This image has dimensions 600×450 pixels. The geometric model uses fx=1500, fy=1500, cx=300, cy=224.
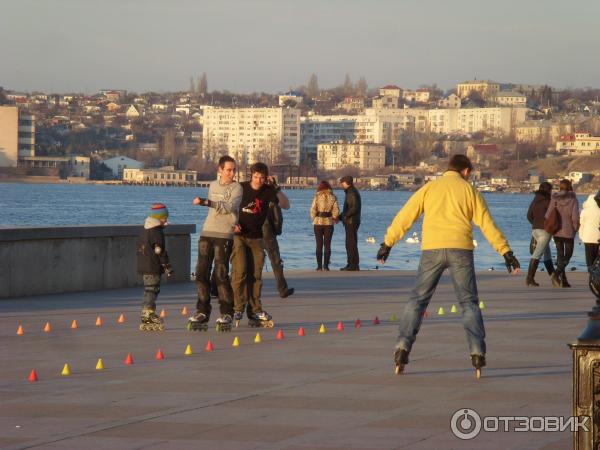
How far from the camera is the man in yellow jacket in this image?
11.3m

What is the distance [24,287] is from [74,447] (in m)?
10.8

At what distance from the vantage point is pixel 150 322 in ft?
48.2

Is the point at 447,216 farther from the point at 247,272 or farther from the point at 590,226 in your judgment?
the point at 590,226

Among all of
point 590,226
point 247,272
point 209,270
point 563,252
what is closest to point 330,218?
point 563,252

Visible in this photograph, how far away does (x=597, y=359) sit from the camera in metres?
6.72

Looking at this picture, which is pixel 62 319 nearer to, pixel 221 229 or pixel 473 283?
pixel 221 229

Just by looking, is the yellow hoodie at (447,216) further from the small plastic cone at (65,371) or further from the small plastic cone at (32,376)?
the small plastic cone at (32,376)

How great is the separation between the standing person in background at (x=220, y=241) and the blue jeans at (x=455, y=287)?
3.59 meters

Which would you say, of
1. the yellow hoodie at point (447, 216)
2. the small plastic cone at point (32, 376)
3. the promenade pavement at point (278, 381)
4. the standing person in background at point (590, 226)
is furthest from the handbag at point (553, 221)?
the small plastic cone at point (32, 376)

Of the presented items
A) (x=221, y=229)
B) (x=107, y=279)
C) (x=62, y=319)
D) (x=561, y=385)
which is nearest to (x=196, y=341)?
(x=221, y=229)

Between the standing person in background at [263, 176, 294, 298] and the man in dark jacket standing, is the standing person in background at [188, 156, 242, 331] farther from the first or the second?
the man in dark jacket standing

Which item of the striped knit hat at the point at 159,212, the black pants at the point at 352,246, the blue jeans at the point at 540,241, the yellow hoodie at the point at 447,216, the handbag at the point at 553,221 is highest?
the yellow hoodie at the point at 447,216

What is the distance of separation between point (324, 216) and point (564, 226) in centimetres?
514

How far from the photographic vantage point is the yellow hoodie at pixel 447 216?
11312 millimetres
